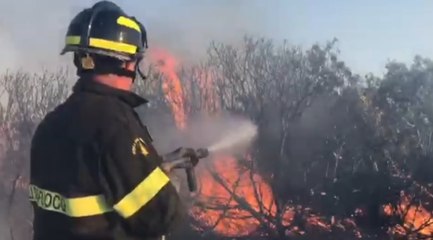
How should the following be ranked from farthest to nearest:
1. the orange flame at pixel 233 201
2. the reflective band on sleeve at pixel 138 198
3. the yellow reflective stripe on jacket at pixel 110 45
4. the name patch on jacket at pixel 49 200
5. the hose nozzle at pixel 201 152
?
1. the orange flame at pixel 233 201
2. the hose nozzle at pixel 201 152
3. the yellow reflective stripe on jacket at pixel 110 45
4. the name patch on jacket at pixel 49 200
5. the reflective band on sleeve at pixel 138 198

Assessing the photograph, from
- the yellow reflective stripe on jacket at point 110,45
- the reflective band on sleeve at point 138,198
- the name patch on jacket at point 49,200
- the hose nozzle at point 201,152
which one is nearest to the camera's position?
the reflective band on sleeve at point 138,198

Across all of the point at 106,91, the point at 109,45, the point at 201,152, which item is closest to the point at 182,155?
the point at 201,152

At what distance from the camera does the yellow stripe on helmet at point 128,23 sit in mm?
2721

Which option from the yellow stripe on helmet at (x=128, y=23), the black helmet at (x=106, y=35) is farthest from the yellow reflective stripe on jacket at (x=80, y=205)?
the yellow stripe on helmet at (x=128, y=23)

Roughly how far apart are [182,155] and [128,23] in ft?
1.69

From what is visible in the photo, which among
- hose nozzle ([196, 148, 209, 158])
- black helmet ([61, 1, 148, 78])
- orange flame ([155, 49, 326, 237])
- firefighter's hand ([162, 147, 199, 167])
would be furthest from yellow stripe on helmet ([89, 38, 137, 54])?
orange flame ([155, 49, 326, 237])

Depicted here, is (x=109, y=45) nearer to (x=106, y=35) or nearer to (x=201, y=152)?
(x=106, y=35)

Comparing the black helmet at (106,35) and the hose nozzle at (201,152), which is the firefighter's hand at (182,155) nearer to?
the hose nozzle at (201,152)

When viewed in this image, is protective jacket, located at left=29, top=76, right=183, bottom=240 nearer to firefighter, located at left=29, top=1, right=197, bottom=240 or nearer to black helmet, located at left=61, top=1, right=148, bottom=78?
firefighter, located at left=29, top=1, right=197, bottom=240

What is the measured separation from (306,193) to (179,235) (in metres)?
3.60

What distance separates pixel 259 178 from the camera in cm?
2159

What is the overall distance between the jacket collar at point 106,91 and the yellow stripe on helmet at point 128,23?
23cm

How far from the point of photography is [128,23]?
274 centimetres

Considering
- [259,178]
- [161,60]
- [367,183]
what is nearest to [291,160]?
[259,178]
